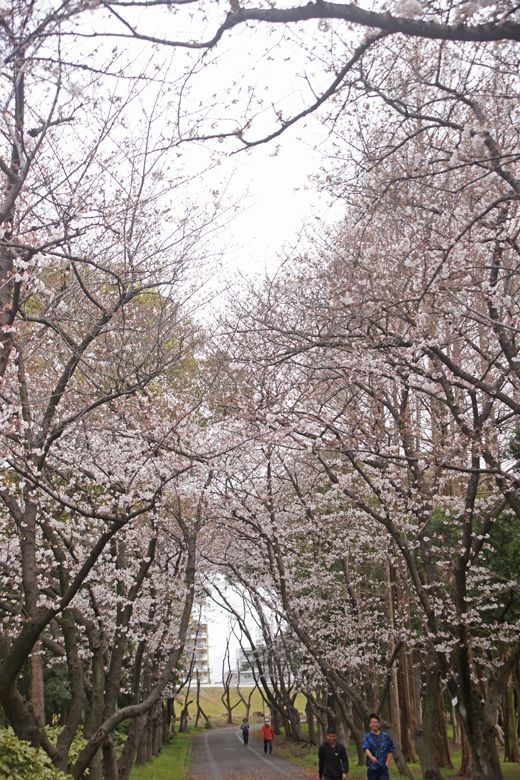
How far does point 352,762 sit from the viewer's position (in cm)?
2097

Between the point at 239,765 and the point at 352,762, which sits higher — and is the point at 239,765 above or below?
below

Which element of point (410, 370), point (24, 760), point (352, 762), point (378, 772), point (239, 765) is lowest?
point (239, 765)

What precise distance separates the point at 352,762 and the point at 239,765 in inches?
157

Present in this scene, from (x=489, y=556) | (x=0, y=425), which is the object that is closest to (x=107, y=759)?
(x=0, y=425)

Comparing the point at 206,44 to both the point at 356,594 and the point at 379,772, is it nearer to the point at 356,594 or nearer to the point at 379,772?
the point at 379,772

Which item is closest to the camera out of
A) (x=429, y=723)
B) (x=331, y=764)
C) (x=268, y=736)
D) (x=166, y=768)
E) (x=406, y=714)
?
(x=331, y=764)

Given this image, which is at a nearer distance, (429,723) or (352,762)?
(429,723)

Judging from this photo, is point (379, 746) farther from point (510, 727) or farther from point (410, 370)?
point (510, 727)

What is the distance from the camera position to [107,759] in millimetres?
11031

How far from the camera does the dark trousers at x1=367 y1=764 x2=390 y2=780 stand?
938 cm

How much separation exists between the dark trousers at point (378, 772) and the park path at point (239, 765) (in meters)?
9.35

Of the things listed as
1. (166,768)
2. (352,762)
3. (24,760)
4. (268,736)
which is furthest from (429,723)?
(268,736)

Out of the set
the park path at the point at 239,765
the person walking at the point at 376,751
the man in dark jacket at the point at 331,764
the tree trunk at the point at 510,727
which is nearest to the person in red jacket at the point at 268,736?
the park path at the point at 239,765

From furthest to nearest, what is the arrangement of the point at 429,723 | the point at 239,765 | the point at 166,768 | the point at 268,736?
the point at 268,736 → the point at 239,765 → the point at 166,768 → the point at 429,723
